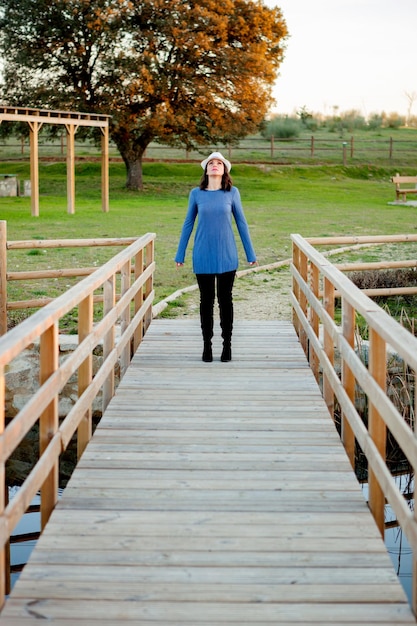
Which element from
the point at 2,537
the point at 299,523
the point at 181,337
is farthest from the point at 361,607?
the point at 181,337

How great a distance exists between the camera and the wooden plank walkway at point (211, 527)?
12.0 feet

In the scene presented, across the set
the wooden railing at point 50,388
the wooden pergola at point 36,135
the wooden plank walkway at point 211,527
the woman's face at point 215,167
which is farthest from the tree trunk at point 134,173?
the wooden plank walkway at point 211,527

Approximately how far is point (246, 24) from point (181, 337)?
1079 inches

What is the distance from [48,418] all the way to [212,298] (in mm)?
3553

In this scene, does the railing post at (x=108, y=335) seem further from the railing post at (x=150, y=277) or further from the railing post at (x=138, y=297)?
the railing post at (x=150, y=277)

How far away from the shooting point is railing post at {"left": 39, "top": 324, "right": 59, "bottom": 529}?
15.2ft

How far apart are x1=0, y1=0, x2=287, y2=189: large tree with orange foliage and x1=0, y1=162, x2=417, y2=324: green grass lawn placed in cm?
265

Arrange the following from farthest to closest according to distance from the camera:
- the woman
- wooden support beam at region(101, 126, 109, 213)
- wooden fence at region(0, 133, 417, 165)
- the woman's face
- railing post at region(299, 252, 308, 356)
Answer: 1. wooden fence at region(0, 133, 417, 165)
2. wooden support beam at region(101, 126, 109, 213)
3. railing post at region(299, 252, 308, 356)
4. the woman
5. the woman's face

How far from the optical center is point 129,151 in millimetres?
35125

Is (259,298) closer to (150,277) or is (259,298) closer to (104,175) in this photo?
(150,277)

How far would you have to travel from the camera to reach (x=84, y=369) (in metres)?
5.84

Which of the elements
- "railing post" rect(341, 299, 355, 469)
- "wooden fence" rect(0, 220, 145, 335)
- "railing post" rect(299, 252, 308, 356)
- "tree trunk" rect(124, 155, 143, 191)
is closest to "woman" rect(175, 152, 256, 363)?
"railing post" rect(299, 252, 308, 356)

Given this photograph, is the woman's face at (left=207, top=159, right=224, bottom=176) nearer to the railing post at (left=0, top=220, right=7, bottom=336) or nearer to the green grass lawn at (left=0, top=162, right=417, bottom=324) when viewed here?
the railing post at (left=0, top=220, right=7, bottom=336)

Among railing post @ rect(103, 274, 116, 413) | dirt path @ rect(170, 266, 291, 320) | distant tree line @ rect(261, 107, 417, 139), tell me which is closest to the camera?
railing post @ rect(103, 274, 116, 413)
